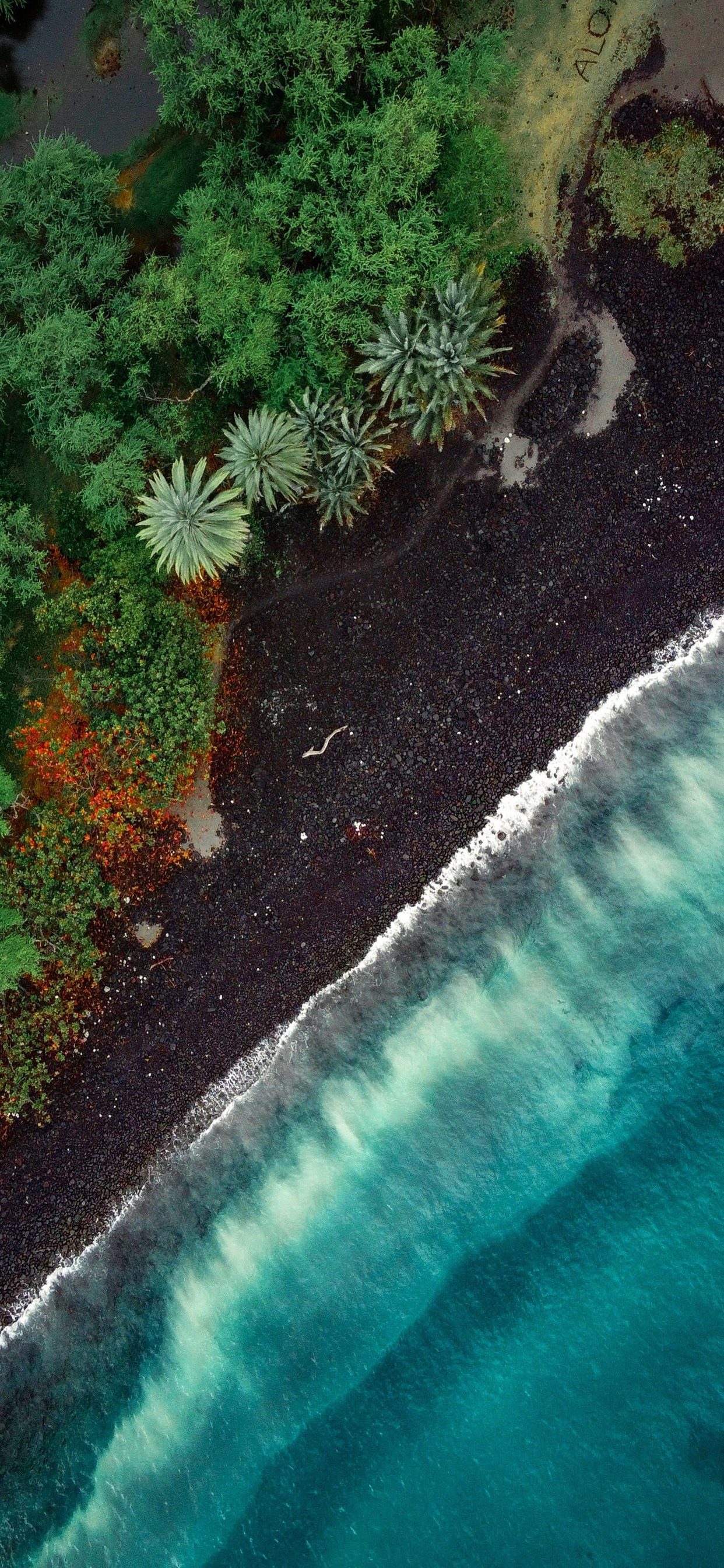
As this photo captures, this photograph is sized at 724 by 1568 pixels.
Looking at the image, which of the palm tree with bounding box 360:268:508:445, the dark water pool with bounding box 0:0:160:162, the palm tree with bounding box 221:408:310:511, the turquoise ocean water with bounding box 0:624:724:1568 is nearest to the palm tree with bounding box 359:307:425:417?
the palm tree with bounding box 360:268:508:445

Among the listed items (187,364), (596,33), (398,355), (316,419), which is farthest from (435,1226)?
(596,33)

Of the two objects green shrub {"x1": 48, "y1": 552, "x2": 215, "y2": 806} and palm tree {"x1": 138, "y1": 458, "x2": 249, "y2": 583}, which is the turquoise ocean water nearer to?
green shrub {"x1": 48, "y1": 552, "x2": 215, "y2": 806}

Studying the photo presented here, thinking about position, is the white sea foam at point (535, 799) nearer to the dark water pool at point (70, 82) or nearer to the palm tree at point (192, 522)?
the palm tree at point (192, 522)

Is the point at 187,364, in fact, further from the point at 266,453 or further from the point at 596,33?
the point at 596,33

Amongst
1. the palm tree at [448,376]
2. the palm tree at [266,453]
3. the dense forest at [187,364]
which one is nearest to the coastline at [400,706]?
the dense forest at [187,364]

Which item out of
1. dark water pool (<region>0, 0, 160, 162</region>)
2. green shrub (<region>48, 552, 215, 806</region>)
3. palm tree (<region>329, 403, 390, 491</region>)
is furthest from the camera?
dark water pool (<region>0, 0, 160, 162</region>)
